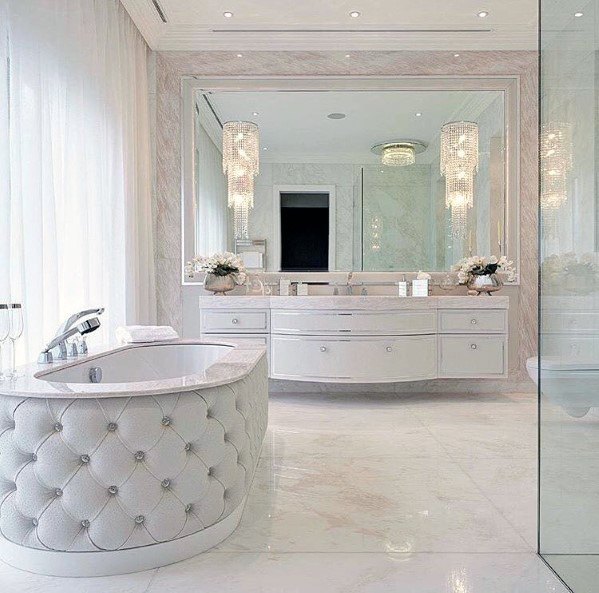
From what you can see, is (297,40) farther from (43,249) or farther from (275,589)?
(275,589)

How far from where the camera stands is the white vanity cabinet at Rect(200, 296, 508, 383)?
3.82 meters

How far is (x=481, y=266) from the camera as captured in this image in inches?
163

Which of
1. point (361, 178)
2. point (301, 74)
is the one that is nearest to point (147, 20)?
point (301, 74)

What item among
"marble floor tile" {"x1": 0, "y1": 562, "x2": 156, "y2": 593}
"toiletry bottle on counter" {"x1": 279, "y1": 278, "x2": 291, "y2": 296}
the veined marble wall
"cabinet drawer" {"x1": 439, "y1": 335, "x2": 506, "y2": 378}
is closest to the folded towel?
the veined marble wall

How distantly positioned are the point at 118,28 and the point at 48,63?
3.63 feet

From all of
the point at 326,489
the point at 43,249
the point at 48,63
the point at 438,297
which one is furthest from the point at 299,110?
the point at 326,489

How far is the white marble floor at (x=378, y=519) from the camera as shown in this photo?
157 centimetres

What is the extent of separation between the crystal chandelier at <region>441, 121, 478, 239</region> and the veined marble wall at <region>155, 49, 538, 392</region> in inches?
14.6

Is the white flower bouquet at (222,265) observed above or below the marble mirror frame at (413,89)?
below

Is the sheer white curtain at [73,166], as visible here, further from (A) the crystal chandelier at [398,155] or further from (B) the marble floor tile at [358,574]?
(A) the crystal chandelier at [398,155]

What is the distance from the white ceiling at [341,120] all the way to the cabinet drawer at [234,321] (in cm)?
127

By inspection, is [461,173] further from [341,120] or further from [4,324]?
[4,324]

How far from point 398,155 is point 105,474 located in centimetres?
349

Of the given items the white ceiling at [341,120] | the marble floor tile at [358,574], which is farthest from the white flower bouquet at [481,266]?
the marble floor tile at [358,574]
